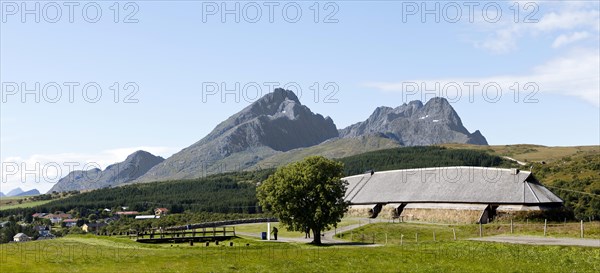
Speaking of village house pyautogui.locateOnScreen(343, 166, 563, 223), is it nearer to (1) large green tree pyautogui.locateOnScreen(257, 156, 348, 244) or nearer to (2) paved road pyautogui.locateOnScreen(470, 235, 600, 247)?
(1) large green tree pyautogui.locateOnScreen(257, 156, 348, 244)

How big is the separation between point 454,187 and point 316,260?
85.6m

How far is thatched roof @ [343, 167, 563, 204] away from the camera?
379 feet

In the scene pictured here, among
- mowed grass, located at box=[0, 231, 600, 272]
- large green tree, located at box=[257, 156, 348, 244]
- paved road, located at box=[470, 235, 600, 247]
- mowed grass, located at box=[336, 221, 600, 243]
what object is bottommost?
mowed grass, located at box=[336, 221, 600, 243]

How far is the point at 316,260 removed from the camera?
48.6 metres

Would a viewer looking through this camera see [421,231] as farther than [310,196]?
Yes

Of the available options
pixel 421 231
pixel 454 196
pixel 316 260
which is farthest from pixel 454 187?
pixel 316 260

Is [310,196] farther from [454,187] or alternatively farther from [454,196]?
[454,187]

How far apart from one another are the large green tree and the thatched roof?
48381 mm

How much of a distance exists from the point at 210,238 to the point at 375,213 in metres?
66.8

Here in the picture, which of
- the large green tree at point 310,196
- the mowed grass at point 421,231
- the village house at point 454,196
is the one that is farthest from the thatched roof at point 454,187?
the large green tree at point 310,196

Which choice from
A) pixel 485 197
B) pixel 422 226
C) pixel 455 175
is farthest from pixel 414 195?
pixel 422 226

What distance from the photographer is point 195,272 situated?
41156mm

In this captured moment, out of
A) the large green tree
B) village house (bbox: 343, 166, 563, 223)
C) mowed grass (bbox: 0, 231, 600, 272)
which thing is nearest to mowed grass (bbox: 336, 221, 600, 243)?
village house (bbox: 343, 166, 563, 223)

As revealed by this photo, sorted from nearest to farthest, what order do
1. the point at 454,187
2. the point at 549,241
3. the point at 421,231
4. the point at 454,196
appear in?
the point at 549,241, the point at 421,231, the point at 454,196, the point at 454,187
